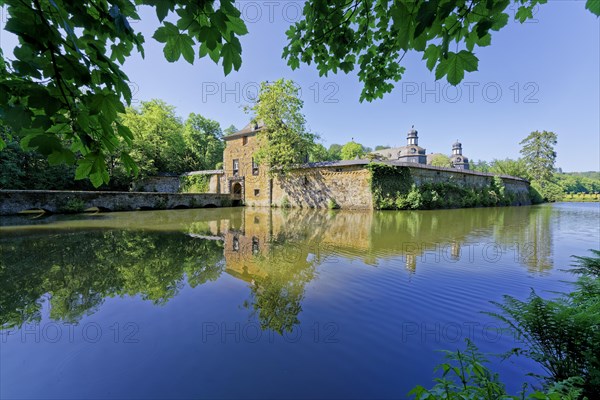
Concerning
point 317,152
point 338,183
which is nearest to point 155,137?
point 317,152

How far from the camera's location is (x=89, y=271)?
4.75 m

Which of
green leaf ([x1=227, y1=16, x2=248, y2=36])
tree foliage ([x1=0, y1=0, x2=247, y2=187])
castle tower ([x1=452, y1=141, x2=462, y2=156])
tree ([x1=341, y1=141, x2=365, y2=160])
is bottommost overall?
tree foliage ([x1=0, y1=0, x2=247, y2=187])

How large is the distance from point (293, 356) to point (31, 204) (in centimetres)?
1925

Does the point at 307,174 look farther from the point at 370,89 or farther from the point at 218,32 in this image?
the point at 218,32

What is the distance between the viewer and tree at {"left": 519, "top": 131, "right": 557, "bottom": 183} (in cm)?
4131

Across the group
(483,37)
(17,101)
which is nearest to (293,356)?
(17,101)

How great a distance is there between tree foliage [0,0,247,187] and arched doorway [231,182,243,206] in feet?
78.8

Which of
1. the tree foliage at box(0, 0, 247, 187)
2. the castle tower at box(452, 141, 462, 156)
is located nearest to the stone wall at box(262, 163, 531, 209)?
the tree foliage at box(0, 0, 247, 187)

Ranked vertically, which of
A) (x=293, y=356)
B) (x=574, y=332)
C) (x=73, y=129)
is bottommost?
(x=293, y=356)

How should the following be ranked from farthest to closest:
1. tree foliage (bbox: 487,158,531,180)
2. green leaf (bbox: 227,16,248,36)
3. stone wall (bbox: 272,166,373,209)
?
tree foliage (bbox: 487,158,531,180)
stone wall (bbox: 272,166,373,209)
green leaf (bbox: 227,16,248,36)

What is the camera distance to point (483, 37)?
1.57 m

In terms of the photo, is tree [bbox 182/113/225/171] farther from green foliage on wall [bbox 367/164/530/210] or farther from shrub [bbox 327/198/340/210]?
green foliage on wall [bbox 367/164/530/210]

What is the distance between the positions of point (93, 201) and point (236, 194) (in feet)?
38.5

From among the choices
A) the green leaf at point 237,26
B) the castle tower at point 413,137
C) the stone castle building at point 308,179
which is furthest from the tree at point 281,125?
the castle tower at point 413,137
